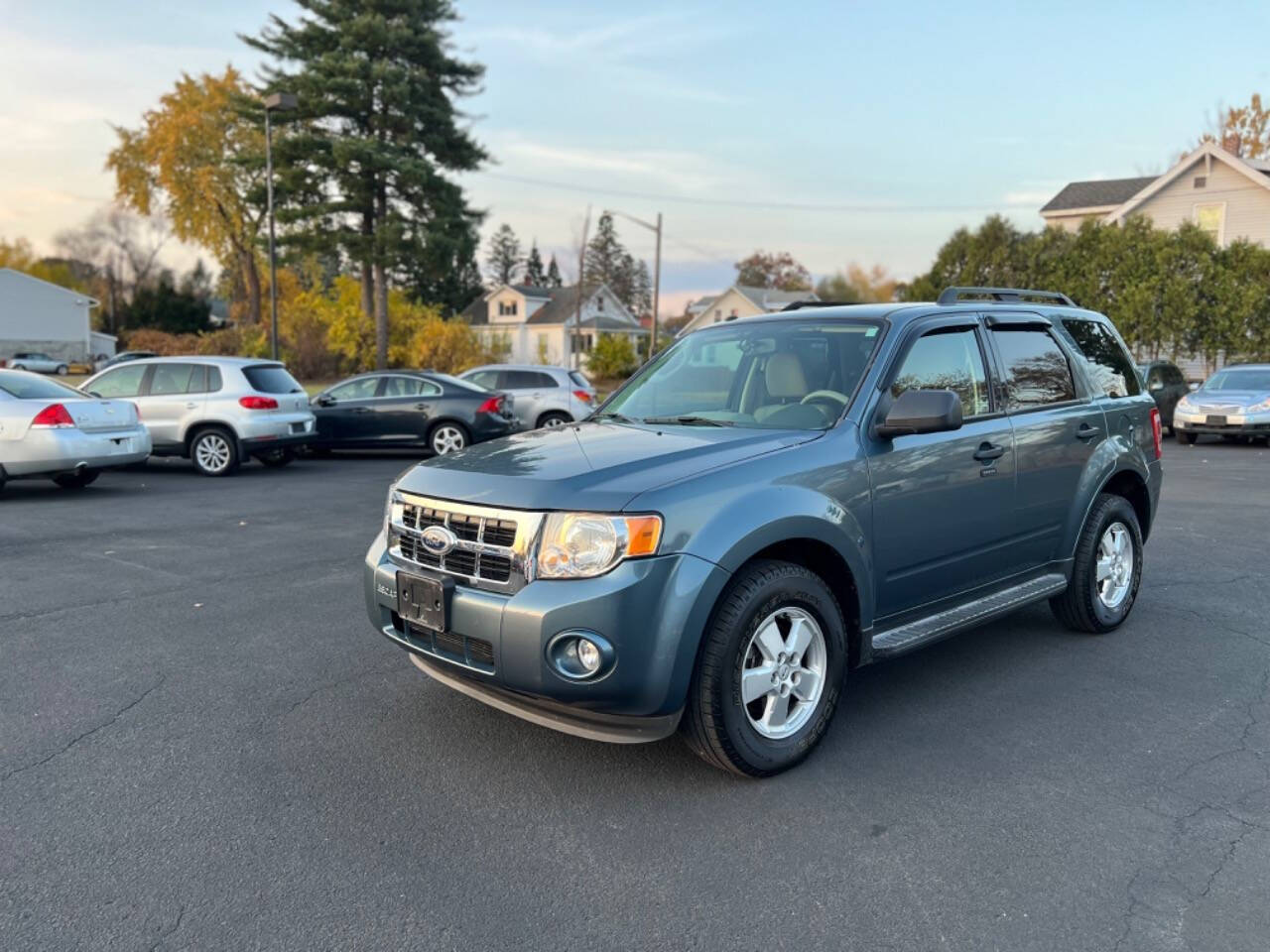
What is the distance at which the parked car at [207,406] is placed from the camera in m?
13.4

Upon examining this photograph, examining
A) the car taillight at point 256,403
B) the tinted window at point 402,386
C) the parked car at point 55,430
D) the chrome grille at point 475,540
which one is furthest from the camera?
the tinted window at point 402,386

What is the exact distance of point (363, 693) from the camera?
462 cm

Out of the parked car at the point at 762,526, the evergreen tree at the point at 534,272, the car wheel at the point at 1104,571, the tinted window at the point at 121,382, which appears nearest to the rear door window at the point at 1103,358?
the parked car at the point at 762,526

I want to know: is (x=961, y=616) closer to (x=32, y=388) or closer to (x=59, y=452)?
(x=59, y=452)

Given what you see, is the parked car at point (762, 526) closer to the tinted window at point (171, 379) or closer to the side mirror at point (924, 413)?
the side mirror at point (924, 413)

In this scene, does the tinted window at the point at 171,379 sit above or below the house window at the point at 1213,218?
below

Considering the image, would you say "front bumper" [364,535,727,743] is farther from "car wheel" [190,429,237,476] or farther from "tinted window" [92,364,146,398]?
"tinted window" [92,364,146,398]

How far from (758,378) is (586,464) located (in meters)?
1.35

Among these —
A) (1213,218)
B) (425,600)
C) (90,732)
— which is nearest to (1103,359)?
(425,600)

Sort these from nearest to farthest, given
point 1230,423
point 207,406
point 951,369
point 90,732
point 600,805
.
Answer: point 600,805 → point 90,732 → point 951,369 → point 207,406 → point 1230,423

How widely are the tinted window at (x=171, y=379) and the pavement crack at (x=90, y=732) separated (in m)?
9.90

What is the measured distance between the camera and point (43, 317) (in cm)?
6506

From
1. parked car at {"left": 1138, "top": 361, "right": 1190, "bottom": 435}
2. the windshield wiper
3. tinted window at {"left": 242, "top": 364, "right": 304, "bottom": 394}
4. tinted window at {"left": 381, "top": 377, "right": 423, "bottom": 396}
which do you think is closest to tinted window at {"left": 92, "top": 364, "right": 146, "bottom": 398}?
tinted window at {"left": 242, "top": 364, "right": 304, "bottom": 394}

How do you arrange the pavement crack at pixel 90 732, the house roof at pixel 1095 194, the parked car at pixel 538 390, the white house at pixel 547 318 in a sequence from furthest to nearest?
the white house at pixel 547 318, the house roof at pixel 1095 194, the parked car at pixel 538 390, the pavement crack at pixel 90 732
